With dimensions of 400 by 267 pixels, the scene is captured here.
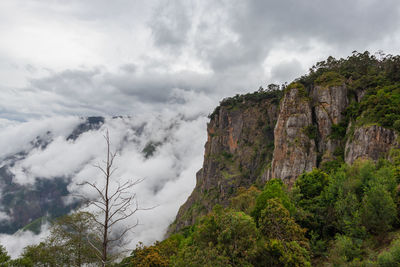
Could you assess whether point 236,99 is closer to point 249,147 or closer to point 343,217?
point 249,147

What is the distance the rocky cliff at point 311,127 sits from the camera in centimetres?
4675

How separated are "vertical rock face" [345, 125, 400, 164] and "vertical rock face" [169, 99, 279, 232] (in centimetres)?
4009

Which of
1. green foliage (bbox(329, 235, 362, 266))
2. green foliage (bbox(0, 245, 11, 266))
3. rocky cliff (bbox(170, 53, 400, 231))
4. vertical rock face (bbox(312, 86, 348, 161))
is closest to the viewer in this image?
green foliage (bbox(329, 235, 362, 266))

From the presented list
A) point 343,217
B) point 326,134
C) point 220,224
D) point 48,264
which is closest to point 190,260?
point 220,224

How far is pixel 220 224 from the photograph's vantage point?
17875 mm

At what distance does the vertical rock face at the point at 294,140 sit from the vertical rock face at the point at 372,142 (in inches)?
451

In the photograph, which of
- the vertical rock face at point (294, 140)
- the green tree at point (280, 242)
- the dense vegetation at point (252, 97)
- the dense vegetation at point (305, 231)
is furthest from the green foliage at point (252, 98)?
the green tree at point (280, 242)

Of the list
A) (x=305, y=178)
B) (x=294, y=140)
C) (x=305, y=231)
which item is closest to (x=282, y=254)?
(x=305, y=231)

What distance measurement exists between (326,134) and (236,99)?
189ft

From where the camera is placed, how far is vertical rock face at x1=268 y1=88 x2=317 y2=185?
2382 inches

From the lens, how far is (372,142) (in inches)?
1759

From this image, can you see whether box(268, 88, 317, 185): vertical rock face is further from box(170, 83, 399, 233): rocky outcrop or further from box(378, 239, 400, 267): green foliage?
box(378, 239, 400, 267): green foliage

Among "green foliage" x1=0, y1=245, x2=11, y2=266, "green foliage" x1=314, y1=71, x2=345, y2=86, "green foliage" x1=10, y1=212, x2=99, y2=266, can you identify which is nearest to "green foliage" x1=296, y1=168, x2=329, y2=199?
"green foliage" x1=10, y1=212, x2=99, y2=266

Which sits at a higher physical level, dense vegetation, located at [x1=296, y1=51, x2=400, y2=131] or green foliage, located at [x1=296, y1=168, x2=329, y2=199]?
dense vegetation, located at [x1=296, y1=51, x2=400, y2=131]
